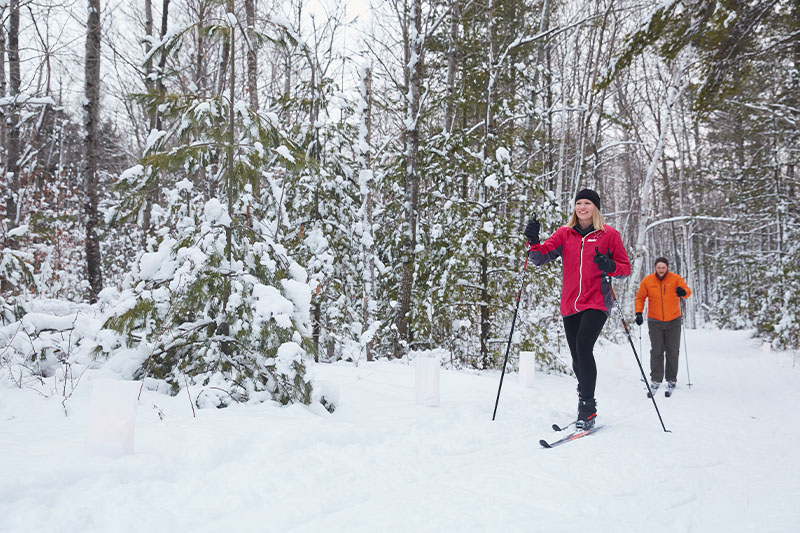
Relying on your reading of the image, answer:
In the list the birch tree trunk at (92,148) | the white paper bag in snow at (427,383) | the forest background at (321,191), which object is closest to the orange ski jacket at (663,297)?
the forest background at (321,191)

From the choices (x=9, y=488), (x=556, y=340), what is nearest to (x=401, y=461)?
(x=9, y=488)

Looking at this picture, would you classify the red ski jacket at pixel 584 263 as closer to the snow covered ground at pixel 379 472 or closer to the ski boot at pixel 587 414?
→ the ski boot at pixel 587 414

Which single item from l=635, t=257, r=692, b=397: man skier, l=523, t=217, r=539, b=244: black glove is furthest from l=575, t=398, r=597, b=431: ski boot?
l=635, t=257, r=692, b=397: man skier

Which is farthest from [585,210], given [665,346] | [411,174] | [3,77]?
[3,77]

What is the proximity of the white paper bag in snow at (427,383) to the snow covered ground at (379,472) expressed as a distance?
0.13 meters

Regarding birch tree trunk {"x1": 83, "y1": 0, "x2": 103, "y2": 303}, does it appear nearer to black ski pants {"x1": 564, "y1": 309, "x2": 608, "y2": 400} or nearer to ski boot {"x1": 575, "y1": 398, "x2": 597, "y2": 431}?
black ski pants {"x1": 564, "y1": 309, "x2": 608, "y2": 400}

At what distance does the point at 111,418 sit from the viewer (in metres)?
2.57

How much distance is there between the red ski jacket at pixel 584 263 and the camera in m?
4.50

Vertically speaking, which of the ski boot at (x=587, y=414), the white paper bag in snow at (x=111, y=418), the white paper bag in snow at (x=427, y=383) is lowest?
the ski boot at (x=587, y=414)

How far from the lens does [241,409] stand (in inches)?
142

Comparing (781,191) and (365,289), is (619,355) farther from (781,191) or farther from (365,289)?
(781,191)

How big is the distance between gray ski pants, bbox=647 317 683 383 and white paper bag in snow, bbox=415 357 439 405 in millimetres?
4244

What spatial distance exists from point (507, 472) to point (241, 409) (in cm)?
198

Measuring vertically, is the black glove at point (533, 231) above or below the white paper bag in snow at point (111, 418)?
above
